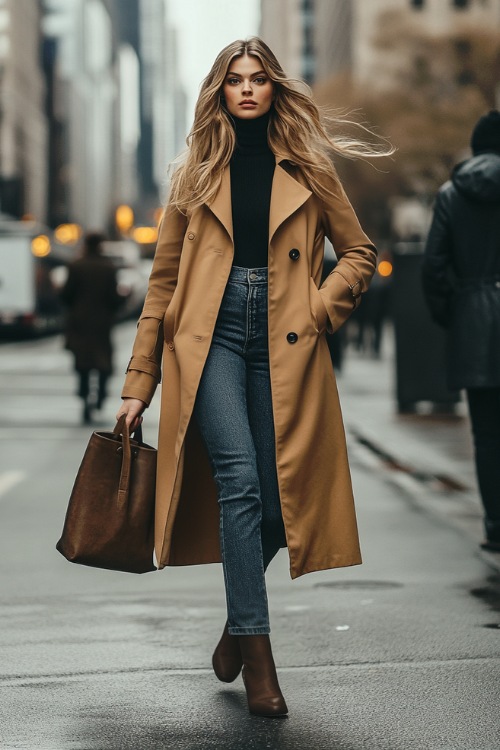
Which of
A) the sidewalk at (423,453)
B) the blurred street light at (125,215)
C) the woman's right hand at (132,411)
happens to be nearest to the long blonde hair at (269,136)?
the woman's right hand at (132,411)

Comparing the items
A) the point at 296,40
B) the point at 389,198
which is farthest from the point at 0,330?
the point at 296,40

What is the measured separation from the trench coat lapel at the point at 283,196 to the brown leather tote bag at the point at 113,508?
29.9 inches

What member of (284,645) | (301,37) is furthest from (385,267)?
(301,37)

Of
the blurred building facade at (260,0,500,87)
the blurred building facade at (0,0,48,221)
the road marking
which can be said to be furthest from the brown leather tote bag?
the blurred building facade at (0,0,48,221)

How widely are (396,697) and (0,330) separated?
132 ft

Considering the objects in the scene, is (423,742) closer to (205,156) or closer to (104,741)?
(104,741)

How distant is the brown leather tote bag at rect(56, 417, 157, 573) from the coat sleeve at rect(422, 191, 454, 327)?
2.83m

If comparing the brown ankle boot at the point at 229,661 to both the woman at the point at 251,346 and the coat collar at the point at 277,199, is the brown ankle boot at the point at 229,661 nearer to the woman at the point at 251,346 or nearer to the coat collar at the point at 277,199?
the woman at the point at 251,346

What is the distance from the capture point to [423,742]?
13.1 ft

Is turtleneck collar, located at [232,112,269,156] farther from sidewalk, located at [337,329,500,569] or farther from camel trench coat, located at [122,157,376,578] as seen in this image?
sidewalk, located at [337,329,500,569]

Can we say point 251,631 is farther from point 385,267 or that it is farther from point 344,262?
point 385,267

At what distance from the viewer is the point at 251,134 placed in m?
4.51

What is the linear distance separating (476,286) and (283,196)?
280 cm

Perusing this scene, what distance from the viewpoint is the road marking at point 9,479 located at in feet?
32.9
